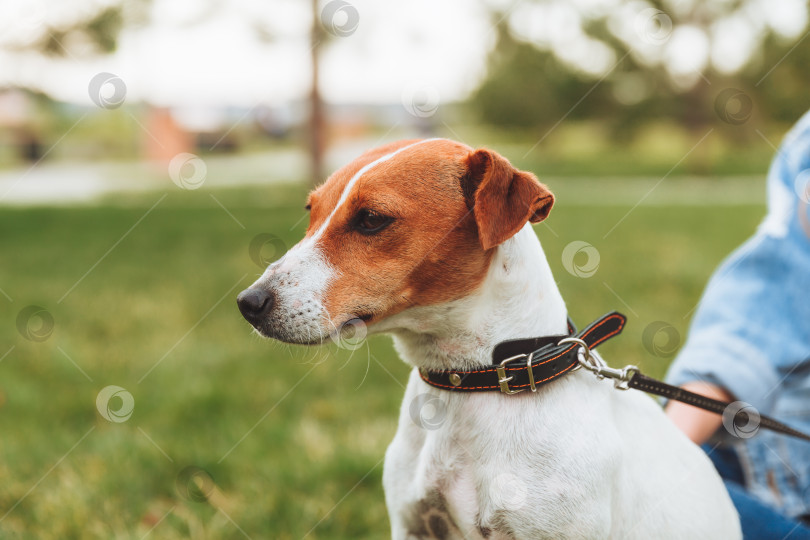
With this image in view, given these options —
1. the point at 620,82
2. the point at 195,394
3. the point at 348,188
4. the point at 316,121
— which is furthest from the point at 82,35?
the point at 620,82

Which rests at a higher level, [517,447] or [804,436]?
[804,436]

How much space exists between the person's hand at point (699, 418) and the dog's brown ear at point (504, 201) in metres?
1.04

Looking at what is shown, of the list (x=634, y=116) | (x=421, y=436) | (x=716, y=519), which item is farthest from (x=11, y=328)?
(x=634, y=116)

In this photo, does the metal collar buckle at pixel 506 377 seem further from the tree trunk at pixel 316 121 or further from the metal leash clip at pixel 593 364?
the tree trunk at pixel 316 121

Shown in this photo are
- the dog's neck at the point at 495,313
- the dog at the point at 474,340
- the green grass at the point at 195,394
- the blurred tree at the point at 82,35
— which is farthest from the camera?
the blurred tree at the point at 82,35

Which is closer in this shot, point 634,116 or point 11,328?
point 11,328

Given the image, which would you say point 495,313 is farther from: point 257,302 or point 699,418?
point 699,418

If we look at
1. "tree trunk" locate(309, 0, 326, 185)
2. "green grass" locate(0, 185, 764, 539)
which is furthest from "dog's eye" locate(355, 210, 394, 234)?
"tree trunk" locate(309, 0, 326, 185)

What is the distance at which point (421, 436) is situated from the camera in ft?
7.24

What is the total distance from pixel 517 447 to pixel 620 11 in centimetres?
2543

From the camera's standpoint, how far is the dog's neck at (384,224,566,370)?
6.92ft

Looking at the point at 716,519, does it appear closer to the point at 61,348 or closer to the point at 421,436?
the point at 421,436

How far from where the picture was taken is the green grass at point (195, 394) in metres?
3.12

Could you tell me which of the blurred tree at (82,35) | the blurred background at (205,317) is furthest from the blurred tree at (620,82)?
the blurred tree at (82,35)
